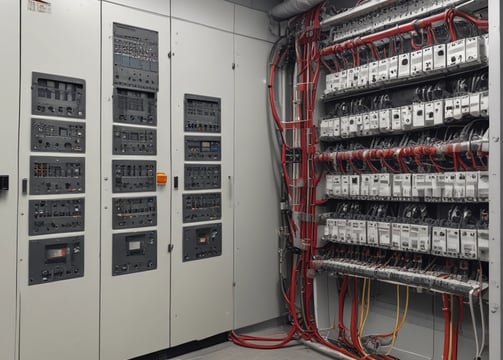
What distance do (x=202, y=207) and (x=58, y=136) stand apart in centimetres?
120

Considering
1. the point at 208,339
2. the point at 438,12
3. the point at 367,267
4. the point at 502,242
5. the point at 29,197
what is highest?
the point at 438,12

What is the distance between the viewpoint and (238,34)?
12.0ft

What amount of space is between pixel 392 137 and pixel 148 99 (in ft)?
6.00

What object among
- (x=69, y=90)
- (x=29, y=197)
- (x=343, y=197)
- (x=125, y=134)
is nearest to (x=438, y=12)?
(x=343, y=197)

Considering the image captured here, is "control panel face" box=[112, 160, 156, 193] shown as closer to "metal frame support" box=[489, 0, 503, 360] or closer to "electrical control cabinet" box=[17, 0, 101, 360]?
"electrical control cabinet" box=[17, 0, 101, 360]

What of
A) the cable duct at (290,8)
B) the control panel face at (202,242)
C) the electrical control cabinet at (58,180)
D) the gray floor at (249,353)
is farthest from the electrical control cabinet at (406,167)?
the electrical control cabinet at (58,180)

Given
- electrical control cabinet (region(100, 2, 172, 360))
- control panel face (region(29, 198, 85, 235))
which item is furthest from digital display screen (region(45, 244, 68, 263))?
electrical control cabinet (region(100, 2, 172, 360))

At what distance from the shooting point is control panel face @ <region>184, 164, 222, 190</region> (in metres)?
3.32

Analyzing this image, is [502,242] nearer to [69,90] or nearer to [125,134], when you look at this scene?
[125,134]

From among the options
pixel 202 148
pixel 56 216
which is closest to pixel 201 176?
pixel 202 148

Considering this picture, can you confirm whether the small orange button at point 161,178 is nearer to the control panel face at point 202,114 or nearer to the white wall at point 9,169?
the control panel face at point 202,114

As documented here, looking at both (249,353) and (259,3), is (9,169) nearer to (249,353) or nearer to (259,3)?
(249,353)

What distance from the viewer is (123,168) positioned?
2.98 meters

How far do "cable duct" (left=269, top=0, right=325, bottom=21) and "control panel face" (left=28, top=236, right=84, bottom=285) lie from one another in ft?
8.07
